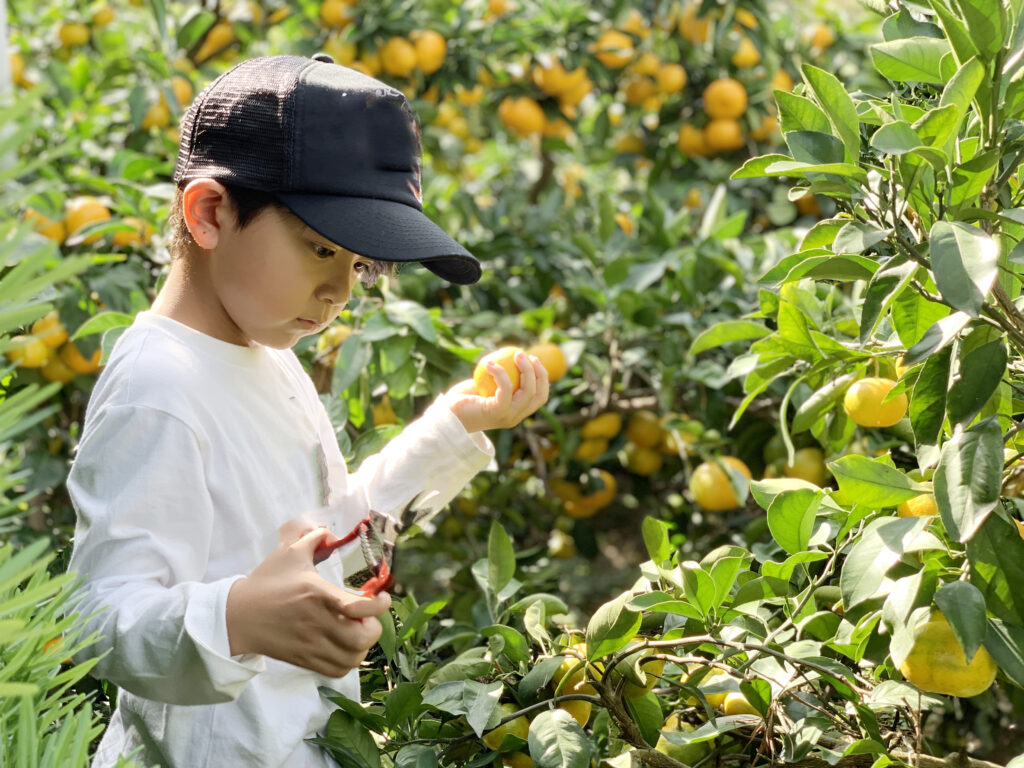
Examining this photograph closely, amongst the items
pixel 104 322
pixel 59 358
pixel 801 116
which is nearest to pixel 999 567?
pixel 801 116

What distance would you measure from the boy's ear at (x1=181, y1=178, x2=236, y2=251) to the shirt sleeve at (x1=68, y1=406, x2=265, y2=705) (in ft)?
0.51

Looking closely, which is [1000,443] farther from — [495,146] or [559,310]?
[495,146]

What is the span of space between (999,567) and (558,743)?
1.23 ft

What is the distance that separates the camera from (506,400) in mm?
1121

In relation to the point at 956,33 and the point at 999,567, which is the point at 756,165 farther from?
the point at 999,567

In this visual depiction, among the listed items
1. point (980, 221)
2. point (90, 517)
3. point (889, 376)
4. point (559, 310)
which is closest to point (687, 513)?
point (559, 310)

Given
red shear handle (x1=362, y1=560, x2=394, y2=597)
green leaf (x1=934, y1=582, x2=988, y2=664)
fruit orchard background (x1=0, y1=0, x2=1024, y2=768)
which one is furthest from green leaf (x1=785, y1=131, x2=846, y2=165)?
red shear handle (x1=362, y1=560, x2=394, y2=597)

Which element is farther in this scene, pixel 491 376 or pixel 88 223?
pixel 88 223

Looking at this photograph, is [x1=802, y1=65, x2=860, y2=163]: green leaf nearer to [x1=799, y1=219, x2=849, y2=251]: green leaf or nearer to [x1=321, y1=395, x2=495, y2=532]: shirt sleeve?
[x1=799, y1=219, x2=849, y2=251]: green leaf

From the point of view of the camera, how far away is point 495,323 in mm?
1926

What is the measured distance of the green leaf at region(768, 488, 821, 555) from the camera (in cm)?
99

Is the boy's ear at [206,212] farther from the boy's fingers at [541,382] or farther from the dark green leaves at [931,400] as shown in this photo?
the dark green leaves at [931,400]

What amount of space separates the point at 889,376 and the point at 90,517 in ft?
2.61

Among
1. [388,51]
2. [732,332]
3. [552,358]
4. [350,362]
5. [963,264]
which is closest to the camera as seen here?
[963,264]
